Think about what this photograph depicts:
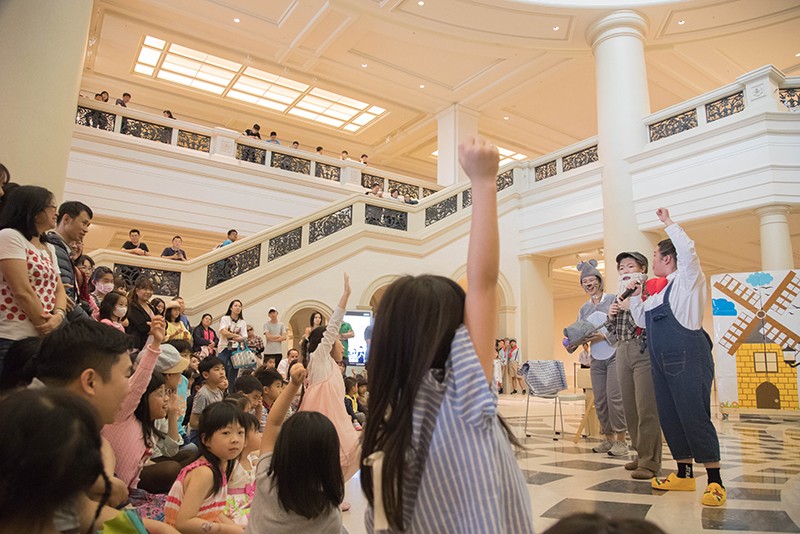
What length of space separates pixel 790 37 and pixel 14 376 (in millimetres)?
14942

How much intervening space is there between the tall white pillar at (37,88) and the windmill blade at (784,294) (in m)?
7.85

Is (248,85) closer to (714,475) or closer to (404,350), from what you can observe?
(714,475)

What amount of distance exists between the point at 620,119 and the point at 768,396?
5.15m

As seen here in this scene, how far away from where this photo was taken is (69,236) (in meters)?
3.32

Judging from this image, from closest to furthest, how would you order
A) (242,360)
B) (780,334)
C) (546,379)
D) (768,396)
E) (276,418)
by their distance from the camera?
1. (276,418)
2. (546,379)
3. (242,360)
4. (780,334)
5. (768,396)

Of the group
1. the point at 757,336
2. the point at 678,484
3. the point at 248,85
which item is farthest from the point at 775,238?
the point at 248,85

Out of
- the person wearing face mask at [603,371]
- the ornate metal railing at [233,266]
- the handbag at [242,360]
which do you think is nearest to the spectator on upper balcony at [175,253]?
the ornate metal railing at [233,266]

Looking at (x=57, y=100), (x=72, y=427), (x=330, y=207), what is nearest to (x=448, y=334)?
(x=72, y=427)

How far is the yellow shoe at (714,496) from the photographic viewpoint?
283 centimetres

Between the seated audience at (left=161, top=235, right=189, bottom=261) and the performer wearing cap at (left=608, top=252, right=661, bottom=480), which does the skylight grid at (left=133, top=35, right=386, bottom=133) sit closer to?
the seated audience at (left=161, top=235, right=189, bottom=261)

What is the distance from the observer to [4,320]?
247 cm

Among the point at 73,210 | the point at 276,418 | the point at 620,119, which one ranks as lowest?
the point at 276,418

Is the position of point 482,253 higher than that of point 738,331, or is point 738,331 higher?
point 738,331

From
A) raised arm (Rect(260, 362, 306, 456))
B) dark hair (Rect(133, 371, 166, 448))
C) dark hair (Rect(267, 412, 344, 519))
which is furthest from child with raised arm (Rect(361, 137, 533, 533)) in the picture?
dark hair (Rect(133, 371, 166, 448))
